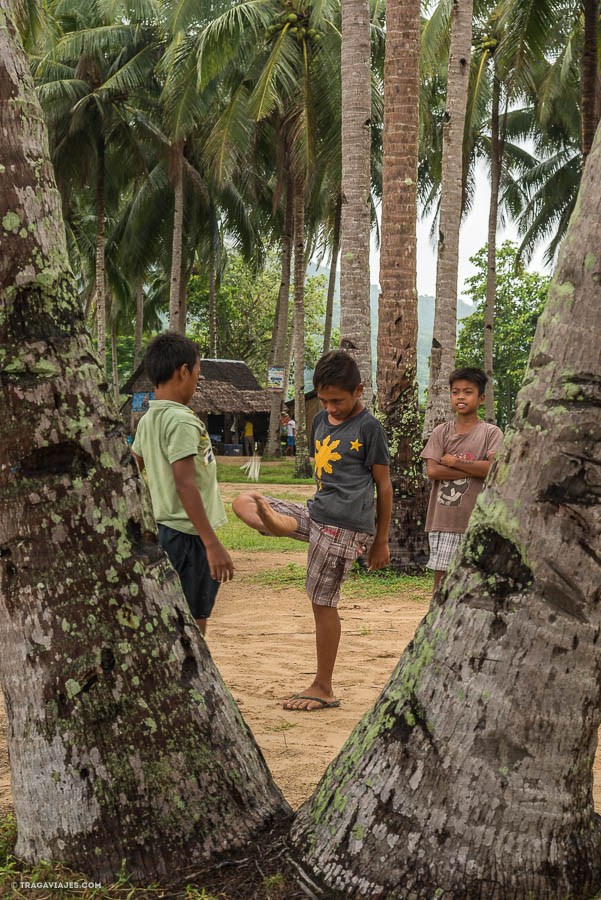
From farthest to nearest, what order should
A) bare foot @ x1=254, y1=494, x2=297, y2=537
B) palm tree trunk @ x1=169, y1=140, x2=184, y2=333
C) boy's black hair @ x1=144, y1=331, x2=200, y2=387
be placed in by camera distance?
palm tree trunk @ x1=169, y1=140, x2=184, y2=333 < boy's black hair @ x1=144, y1=331, x2=200, y2=387 < bare foot @ x1=254, y1=494, x2=297, y2=537

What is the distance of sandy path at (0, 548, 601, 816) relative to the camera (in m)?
3.56

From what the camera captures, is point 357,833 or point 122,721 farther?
point 122,721

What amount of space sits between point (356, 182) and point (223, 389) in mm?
23515

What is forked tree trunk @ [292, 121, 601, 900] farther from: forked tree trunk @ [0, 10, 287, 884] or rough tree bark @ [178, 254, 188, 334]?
rough tree bark @ [178, 254, 188, 334]

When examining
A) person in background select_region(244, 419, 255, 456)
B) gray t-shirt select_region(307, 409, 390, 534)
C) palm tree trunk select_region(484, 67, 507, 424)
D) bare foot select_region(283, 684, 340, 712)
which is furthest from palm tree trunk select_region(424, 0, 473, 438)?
person in background select_region(244, 419, 255, 456)

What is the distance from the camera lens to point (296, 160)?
21031 millimetres

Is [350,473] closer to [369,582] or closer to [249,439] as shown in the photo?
[369,582]

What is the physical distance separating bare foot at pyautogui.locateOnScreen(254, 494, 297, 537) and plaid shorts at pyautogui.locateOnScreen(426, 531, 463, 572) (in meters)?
1.38

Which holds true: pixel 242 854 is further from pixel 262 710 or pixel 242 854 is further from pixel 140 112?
pixel 140 112

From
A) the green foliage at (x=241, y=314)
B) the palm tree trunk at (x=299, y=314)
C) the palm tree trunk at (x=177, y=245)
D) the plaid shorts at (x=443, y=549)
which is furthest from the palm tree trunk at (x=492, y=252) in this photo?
the green foliage at (x=241, y=314)

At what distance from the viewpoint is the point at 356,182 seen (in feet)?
28.9

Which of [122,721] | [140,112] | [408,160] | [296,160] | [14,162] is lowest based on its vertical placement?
[122,721]

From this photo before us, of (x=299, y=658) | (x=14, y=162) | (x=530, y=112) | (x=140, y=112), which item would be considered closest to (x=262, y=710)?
(x=299, y=658)

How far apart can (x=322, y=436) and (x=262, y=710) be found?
4.38 ft
